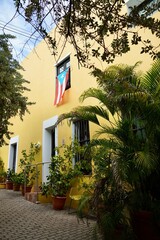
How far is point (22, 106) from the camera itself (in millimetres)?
8688

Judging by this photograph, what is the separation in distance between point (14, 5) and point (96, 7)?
0.80 m

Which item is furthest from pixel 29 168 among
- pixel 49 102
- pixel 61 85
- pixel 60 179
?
pixel 61 85

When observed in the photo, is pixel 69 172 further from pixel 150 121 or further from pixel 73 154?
pixel 150 121

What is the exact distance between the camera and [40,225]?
4676mm

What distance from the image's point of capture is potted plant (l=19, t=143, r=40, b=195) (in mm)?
8891

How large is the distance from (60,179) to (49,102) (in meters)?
3.98

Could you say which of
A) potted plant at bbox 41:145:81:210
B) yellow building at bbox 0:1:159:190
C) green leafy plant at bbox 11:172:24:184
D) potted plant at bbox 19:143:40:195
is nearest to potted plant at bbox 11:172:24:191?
green leafy plant at bbox 11:172:24:184

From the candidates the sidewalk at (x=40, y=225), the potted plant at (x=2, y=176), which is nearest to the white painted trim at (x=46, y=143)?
the sidewalk at (x=40, y=225)

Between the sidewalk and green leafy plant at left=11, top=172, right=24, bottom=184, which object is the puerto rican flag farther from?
the sidewalk

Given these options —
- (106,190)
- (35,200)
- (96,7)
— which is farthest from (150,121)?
(35,200)

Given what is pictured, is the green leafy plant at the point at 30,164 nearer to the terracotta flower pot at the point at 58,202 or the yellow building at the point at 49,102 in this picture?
the yellow building at the point at 49,102

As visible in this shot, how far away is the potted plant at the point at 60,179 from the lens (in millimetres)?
6484

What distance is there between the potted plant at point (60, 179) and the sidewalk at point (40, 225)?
35 cm

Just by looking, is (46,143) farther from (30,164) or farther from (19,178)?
(19,178)
